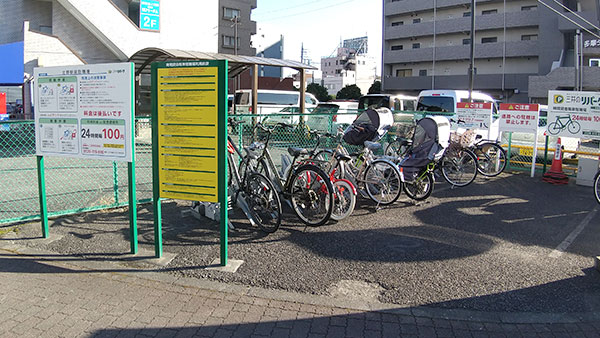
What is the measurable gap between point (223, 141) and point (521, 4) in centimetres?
4352

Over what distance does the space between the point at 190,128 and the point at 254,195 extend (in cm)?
146

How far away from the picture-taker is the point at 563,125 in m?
8.69

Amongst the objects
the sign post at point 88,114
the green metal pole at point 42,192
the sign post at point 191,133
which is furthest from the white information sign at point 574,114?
the green metal pole at point 42,192

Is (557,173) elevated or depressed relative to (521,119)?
depressed

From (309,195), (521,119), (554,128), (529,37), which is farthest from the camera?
(529,37)

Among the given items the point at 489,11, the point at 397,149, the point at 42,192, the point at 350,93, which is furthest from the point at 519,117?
the point at 350,93

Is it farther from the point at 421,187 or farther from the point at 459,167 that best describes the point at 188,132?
the point at 459,167

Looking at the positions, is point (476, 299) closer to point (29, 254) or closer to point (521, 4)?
point (29, 254)

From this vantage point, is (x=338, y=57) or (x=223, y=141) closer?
(x=223, y=141)

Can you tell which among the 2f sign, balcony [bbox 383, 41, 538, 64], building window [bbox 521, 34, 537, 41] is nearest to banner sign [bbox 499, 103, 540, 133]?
the 2f sign

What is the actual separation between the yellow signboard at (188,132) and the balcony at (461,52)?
41.1 meters

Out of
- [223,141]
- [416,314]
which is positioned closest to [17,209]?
[223,141]

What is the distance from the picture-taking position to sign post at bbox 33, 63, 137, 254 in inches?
172

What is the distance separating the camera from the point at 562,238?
212 inches
